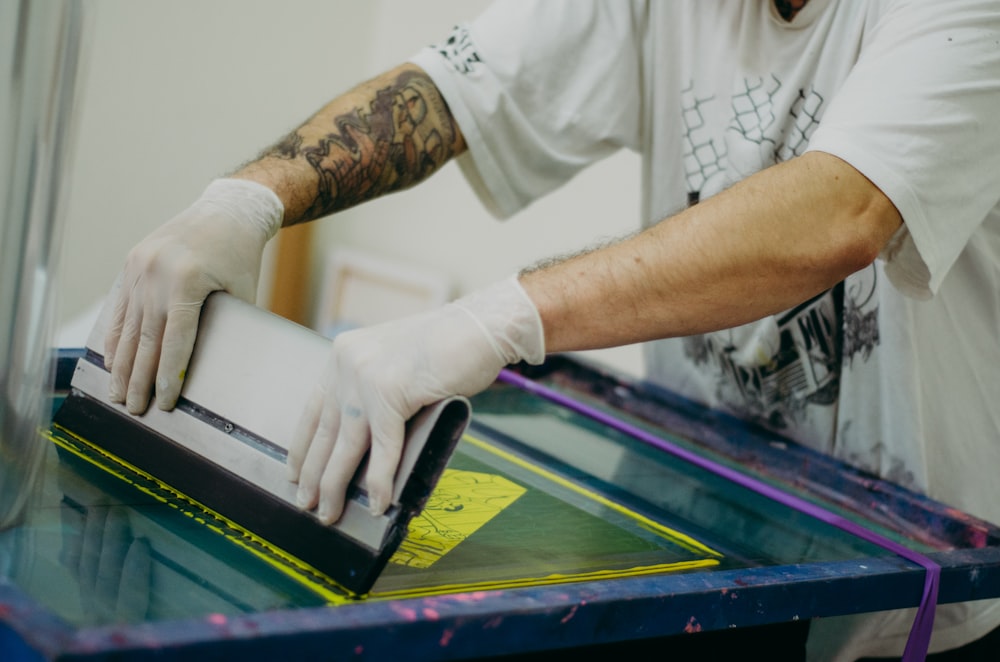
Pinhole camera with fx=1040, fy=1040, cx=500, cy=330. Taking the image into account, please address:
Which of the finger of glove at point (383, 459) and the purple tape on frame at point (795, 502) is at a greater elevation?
the finger of glove at point (383, 459)

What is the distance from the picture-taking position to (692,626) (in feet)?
2.64

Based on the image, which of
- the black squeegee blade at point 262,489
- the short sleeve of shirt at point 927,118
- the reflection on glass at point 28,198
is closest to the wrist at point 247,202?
the black squeegee blade at point 262,489

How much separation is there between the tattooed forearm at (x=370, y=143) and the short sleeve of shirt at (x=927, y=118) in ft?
1.89

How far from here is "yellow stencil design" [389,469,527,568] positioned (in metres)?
0.90

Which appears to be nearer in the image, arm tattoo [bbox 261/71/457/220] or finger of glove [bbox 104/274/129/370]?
finger of glove [bbox 104/274/129/370]

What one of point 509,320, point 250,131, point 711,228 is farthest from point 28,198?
point 250,131

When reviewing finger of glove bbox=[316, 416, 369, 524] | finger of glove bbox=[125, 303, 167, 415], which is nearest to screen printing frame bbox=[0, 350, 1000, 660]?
finger of glove bbox=[316, 416, 369, 524]

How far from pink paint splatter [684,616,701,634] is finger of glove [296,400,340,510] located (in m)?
0.31

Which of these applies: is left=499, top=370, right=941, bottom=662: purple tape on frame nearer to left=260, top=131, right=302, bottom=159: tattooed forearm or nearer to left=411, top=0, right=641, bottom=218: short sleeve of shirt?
left=411, top=0, right=641, bottom=218: short sleeve of shirt

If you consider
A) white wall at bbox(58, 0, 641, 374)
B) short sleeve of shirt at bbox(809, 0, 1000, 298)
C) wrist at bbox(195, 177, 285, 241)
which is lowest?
Result: white wall at bbox(58, 0, 641, 374)

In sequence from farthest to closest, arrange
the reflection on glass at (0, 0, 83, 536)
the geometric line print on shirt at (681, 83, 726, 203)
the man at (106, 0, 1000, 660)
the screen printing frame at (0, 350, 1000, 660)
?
1. the geometric line print on shirt at (681, 83, 726, 203)
2. the man at (106, 0, 1000, 660)
3. the reflection on glass at (0, 0, 83, 536)
4. the screen printing frame at (0, 350, 1000, 660)

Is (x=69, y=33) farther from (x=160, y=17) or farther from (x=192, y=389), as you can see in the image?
(x=160, y=17)

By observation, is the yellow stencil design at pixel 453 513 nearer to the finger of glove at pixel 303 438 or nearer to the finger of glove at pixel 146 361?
the finger of glove at pixel 303 438

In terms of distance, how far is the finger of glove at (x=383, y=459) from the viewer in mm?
809
